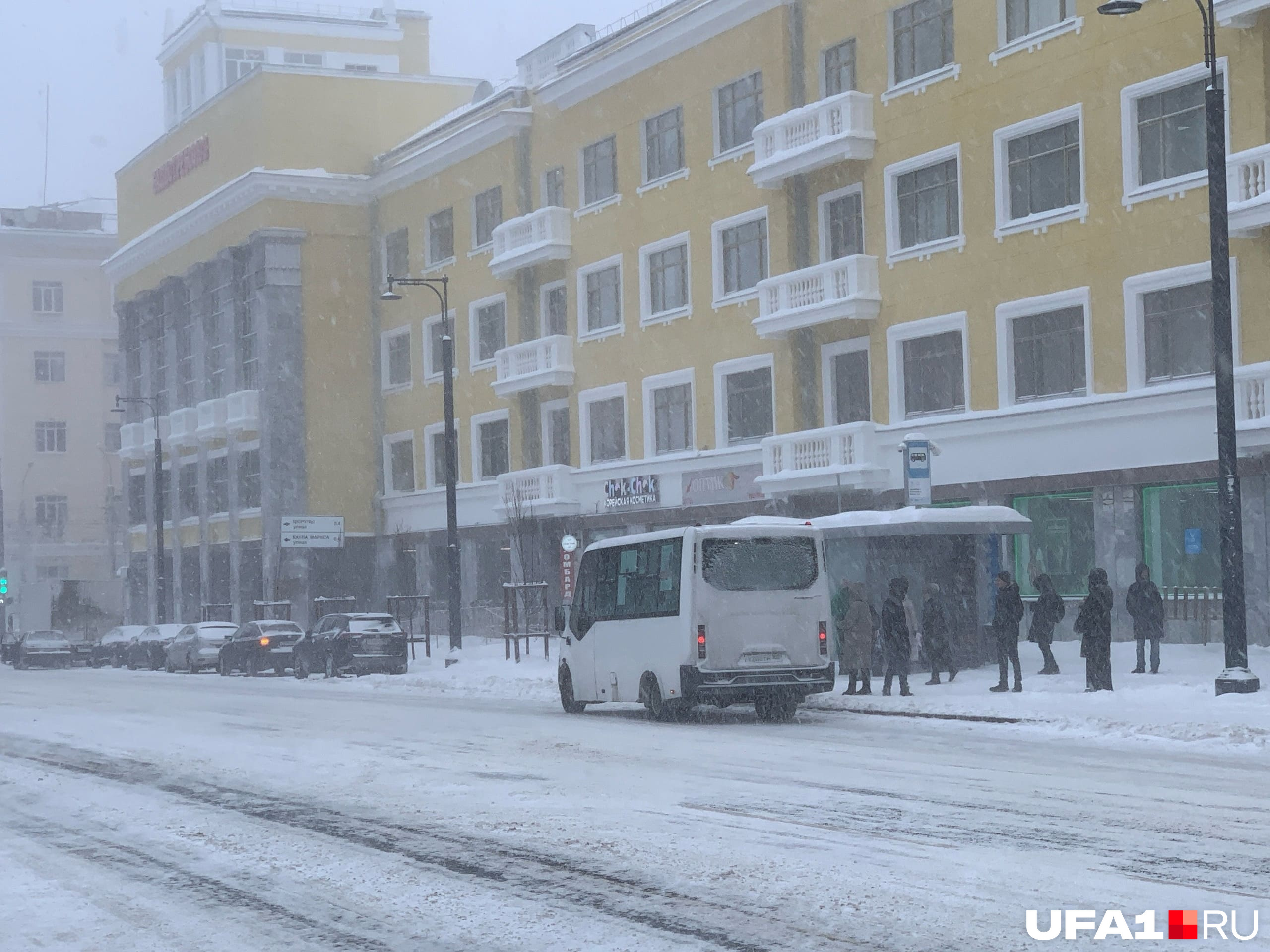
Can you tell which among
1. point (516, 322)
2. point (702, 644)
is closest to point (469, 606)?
point (516, 322)

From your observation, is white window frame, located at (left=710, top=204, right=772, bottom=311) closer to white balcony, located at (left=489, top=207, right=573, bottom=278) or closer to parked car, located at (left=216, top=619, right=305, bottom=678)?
white balcony, located at (left=489, top=207, right=573, bottom=278)

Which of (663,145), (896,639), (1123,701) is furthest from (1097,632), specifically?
(663,145)

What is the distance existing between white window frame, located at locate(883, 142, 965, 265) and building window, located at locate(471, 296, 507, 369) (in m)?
17.8

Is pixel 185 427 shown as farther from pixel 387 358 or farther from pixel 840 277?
pixel 840 277

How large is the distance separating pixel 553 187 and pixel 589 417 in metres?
6.94

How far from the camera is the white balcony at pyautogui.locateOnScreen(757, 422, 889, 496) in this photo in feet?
120

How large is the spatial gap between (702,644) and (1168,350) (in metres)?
13.9

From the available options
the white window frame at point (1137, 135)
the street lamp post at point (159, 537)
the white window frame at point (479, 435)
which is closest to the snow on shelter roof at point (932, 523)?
the white window frame at point (1137, 135)

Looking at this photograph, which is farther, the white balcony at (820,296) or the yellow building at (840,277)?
the white balcony at (820,296)

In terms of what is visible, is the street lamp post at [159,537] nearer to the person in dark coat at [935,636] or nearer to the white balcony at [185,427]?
the white balcony at [185,427]

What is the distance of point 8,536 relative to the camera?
95312 mm

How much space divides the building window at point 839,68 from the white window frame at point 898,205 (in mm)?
2378

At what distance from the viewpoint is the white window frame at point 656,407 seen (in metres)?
43.5

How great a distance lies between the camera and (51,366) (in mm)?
96562
